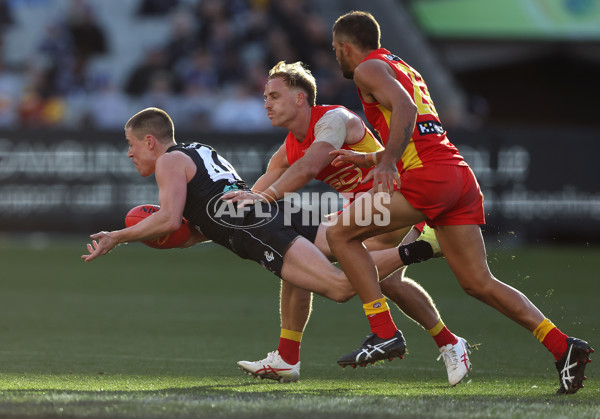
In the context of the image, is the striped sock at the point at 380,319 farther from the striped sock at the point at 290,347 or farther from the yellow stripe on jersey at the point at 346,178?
the yellow stripe on jersey at the point at 346,178

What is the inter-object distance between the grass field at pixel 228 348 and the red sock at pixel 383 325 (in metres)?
0.35

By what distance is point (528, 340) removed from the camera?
9156mm

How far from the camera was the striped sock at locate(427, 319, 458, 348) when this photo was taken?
7035 millimetres

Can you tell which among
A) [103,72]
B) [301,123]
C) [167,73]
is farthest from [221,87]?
[301,123]

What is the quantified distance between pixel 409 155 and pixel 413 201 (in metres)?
0.29

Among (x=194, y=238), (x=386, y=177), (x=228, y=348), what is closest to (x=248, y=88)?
(x=228, y=348)

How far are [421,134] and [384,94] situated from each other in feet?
1.29

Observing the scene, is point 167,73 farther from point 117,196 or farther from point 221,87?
point 117,196

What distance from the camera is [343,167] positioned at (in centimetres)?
705

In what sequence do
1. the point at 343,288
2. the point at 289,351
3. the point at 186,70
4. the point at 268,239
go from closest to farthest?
the point at 343,288, the point at 268,239, the point at 289,351, the point at 186,70

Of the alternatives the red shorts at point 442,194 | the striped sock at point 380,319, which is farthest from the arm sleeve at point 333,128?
the striped sock at point 380,319

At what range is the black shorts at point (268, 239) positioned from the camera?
672 centimetres

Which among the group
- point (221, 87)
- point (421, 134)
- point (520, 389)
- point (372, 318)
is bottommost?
point (520, 389)

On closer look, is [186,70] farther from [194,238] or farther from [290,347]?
[290,347]
